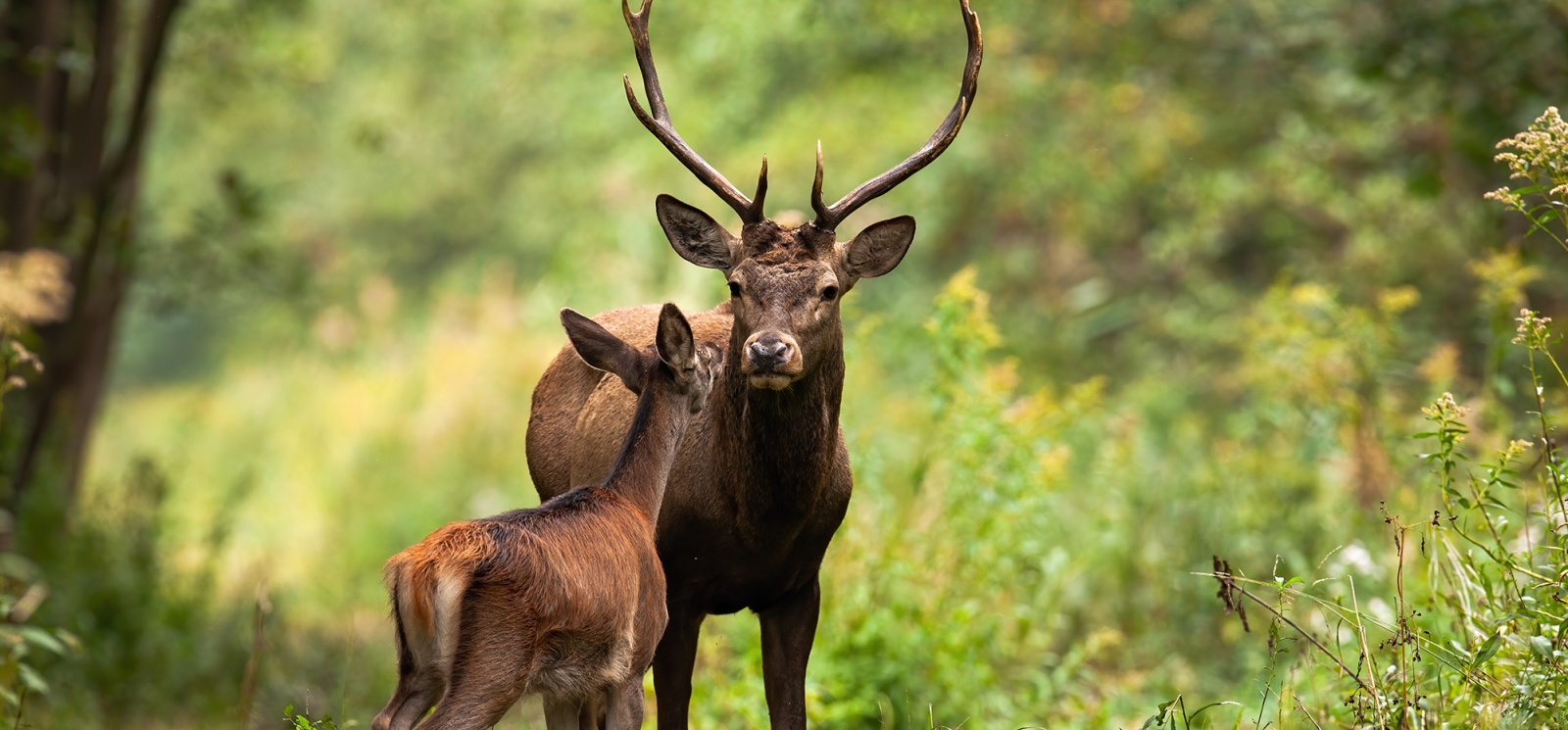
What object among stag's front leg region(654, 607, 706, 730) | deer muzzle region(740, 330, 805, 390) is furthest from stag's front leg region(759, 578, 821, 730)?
deer muzzle region(740, 330, 805, 390)

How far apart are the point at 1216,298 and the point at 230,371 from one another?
483 inches

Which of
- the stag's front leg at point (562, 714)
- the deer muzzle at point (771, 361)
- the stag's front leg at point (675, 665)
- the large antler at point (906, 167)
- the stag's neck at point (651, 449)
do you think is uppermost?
the large antler at point (906, 167)

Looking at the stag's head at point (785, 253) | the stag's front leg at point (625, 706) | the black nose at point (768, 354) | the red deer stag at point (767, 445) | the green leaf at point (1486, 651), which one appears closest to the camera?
the green leaf at point (1486, 651)

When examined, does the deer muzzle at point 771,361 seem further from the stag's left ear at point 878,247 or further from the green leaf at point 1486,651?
the green leaf at point 1486,651

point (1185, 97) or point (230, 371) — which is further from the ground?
point (1185, 97)

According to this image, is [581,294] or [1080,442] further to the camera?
[581,294]

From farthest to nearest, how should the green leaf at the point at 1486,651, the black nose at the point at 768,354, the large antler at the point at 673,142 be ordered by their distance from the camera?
the large antler at the point at 673,142 < the black nose at the point at 768,354 < the green leaf at the point at 1486,651

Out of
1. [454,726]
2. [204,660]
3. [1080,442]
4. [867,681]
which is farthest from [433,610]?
[1080,442]

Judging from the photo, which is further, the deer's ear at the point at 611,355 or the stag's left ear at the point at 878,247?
the stag's left ear at the point at 878,247

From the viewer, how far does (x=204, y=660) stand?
30.8ft

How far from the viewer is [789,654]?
19.2ft

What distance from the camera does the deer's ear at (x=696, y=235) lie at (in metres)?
5.83

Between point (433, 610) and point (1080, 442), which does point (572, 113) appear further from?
point (433, 610)

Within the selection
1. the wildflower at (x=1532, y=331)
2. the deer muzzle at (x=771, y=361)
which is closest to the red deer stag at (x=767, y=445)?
the deer muzzle at (x=771, y=361)
